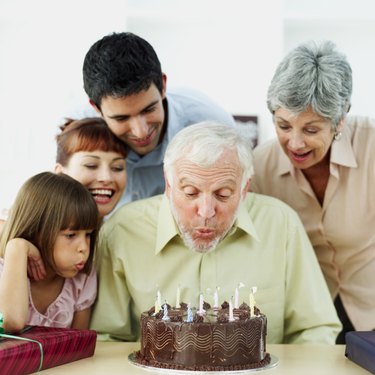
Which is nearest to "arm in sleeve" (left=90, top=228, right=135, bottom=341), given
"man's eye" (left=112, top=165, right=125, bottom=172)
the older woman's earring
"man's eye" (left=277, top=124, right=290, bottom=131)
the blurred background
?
"man's eye" (left=112, top=165, right=125, bottom=172)

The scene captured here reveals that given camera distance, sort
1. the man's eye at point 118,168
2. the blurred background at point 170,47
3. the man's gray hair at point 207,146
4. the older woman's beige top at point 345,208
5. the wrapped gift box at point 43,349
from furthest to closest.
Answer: the blurred background at point 170,47
the older woman's beige top at point 345,208
the man's eye at point 118,168
the man's gray hair at point 207,146
the wrapped gift box at point 43,349

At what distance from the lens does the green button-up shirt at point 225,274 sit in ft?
8.39

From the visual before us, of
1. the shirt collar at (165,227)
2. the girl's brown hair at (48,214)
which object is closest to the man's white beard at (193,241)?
the shirt collar at (165,227)

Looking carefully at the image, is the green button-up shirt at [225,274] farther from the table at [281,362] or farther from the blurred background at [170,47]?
the blurred background at [170,47]

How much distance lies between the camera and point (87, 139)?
2760 millimetres

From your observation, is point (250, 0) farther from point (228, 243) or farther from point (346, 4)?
point (228, 243)

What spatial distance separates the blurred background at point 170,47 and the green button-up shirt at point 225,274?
2.16m

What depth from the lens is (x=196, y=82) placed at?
4879 mm

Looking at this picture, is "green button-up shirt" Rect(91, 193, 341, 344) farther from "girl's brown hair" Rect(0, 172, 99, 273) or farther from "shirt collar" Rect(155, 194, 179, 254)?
"girl's brown hair" Rect(0, 172, 99, 273)

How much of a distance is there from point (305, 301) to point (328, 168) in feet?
1.81

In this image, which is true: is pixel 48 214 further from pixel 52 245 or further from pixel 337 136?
pixel 337 136

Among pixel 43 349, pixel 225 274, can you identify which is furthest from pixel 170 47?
pixel 43 349

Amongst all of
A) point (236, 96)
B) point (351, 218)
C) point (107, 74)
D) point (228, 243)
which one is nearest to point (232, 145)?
point (228, 243)

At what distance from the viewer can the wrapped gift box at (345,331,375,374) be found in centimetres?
199
